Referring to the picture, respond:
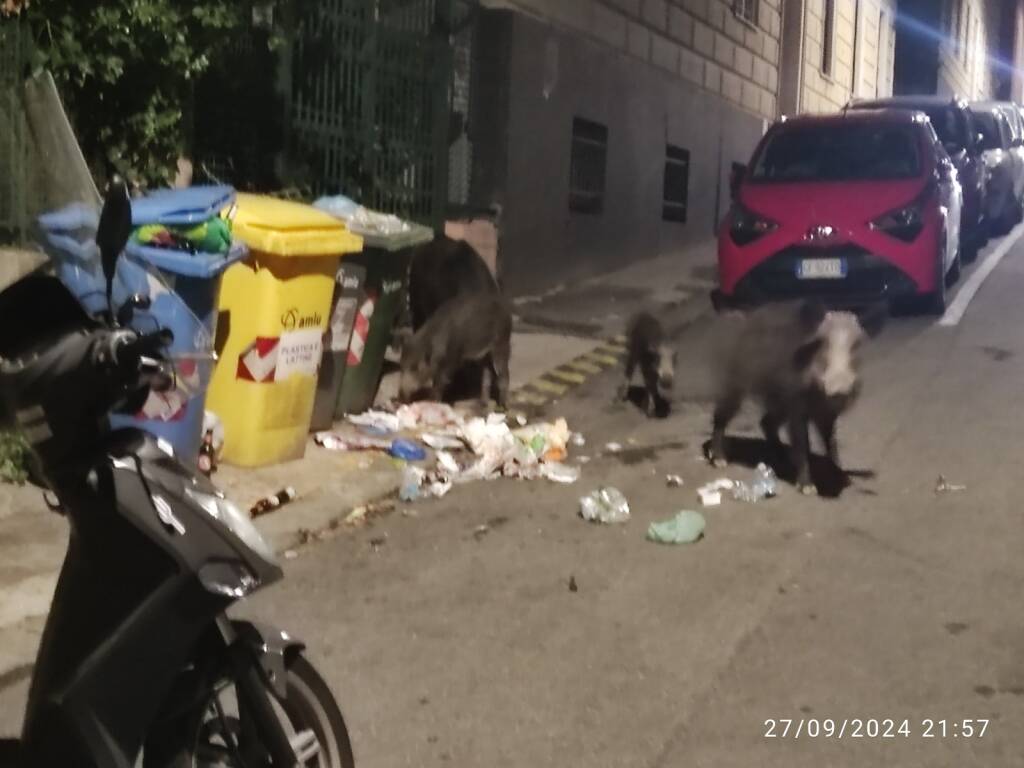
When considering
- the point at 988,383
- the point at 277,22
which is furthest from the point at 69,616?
the point at 988,383

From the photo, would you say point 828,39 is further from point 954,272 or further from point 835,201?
point 835,201

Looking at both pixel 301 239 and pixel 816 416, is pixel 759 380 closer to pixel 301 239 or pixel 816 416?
pixel 816 416

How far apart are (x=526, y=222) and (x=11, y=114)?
6.83m

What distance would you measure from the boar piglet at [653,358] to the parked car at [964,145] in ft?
23.0

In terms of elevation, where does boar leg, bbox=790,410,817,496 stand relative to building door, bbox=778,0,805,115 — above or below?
below

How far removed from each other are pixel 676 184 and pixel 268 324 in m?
11.9

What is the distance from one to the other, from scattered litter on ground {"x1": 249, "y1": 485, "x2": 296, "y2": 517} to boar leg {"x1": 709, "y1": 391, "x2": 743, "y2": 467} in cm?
251

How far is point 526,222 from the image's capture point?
13.3m

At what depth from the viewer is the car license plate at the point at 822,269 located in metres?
11.4

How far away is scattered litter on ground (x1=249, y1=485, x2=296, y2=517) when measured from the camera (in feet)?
21.7

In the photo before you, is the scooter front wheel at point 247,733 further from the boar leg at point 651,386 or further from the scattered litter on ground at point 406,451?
the boar leg at point 651,386

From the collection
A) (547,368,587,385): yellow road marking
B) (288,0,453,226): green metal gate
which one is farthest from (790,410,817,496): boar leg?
(288,0,453,226): green metal gate
